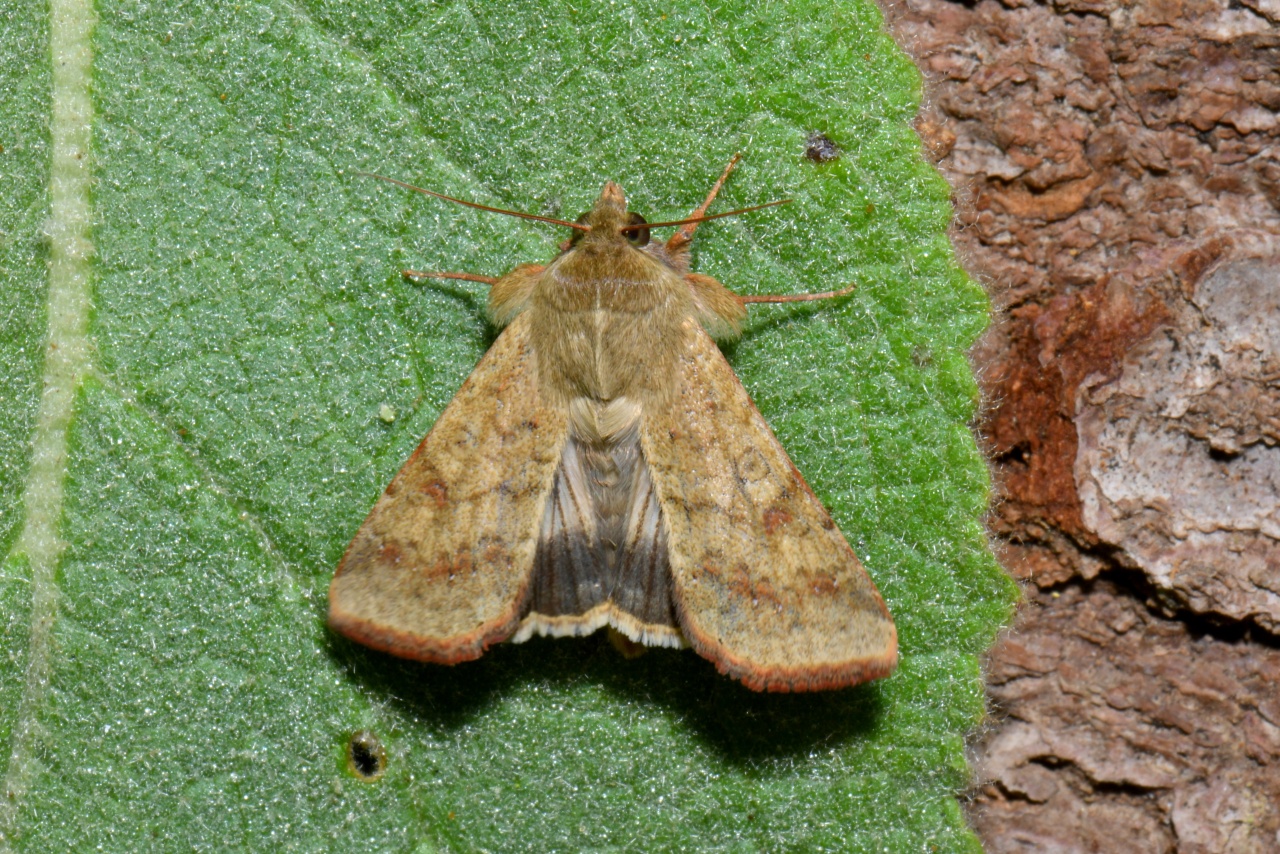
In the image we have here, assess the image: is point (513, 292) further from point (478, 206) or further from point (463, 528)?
point (463, 528)

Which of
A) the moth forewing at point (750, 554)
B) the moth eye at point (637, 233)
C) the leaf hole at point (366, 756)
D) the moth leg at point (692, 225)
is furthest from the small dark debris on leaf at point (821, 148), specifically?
the leaf hole at point (366, 756)

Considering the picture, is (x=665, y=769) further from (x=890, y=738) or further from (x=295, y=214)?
(x=295, y=214)

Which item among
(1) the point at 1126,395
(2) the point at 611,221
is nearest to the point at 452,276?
(2) the point at 611,221

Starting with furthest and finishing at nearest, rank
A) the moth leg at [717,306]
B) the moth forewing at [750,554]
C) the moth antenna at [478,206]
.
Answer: the moth leg at [717,306], the moth antenna at [478,206], the moth forewing at [750,554]

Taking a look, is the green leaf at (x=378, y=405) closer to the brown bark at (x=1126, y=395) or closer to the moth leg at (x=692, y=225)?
the moth leg at (x=692, y=225)

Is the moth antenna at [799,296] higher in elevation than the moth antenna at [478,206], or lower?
lower

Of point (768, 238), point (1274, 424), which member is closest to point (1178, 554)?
point (1274, 424)

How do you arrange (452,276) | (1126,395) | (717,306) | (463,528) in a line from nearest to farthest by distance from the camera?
(1126,395) < (463,528) < (717,306) < (452,276)
